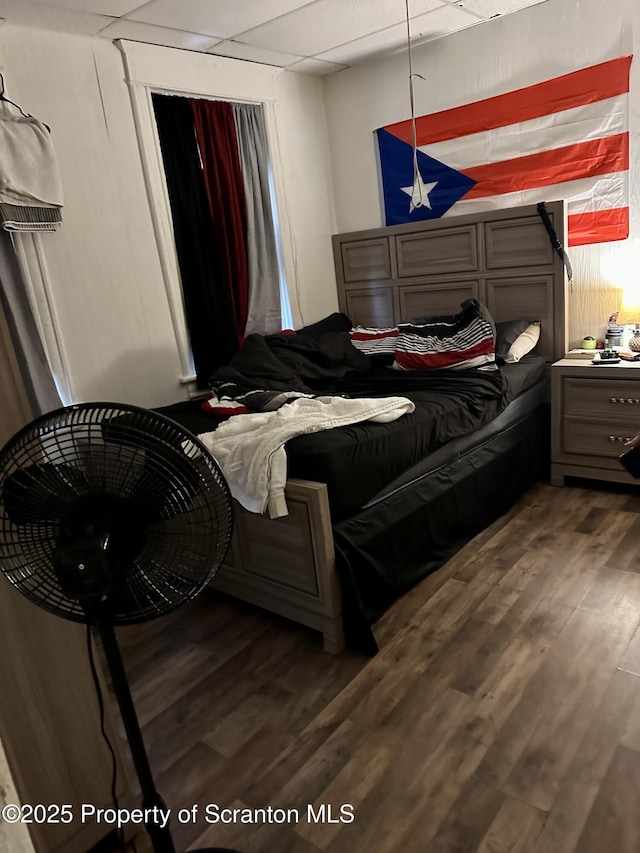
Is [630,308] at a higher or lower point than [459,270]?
lower

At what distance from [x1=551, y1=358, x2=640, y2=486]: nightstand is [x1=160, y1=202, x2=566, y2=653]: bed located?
141 mm

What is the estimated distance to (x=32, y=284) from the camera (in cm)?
265

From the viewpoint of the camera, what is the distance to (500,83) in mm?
3367

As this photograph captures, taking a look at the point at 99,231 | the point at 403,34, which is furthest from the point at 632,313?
the point at 99,231

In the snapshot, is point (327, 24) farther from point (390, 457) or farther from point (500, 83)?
point (390, 457)

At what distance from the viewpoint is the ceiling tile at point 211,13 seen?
2613 millimetres

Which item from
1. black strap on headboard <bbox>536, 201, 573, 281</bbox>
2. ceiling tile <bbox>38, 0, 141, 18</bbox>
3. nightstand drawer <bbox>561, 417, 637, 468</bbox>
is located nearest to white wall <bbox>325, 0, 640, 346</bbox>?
black strap on headboard <bbox>536, 201, 573, 281</bbox>

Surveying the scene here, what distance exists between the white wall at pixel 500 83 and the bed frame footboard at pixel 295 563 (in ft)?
7.29

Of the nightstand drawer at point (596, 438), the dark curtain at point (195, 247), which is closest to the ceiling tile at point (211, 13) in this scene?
the dark curtain at point (195, 247)

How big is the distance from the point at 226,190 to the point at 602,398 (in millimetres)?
2293

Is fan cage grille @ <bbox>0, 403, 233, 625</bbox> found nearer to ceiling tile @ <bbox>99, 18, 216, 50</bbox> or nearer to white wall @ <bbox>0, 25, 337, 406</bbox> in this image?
white wall @ <bbox>0, 25, 337, 406</bbox>

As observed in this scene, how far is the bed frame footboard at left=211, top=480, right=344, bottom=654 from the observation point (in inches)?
79.5

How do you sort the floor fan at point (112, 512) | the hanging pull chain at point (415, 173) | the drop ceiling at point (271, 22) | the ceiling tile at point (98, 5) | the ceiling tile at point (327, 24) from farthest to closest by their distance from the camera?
the hanging pull chain at point (415, 173), the ceiling tile at point (327, 24), the drop ceiling at point (271, 22), the ceiling tile at point (98, 5), the floor fan at point (112, 512)

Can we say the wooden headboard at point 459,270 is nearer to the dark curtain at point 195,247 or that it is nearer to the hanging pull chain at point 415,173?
the hanging pull chain at point 415,173
